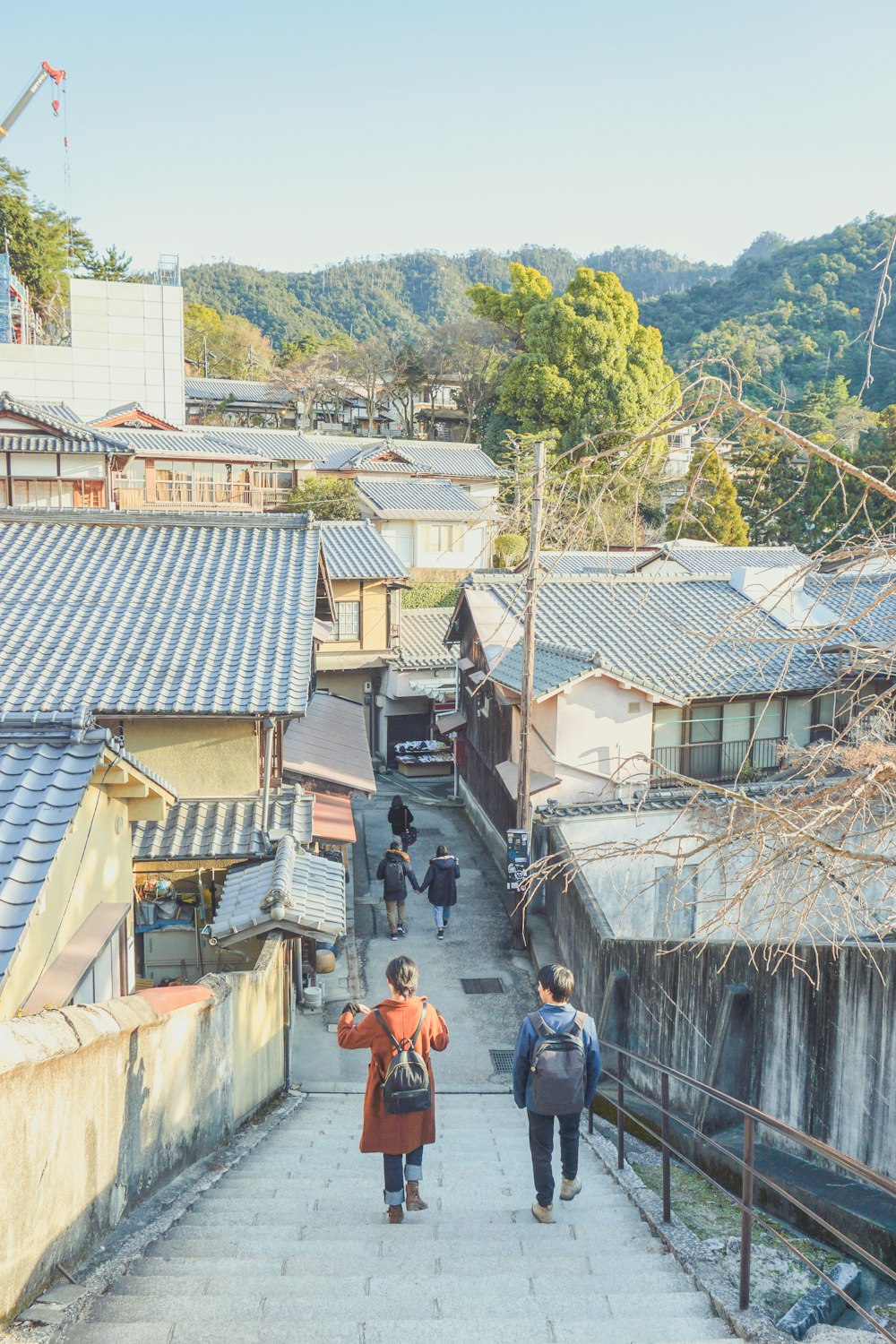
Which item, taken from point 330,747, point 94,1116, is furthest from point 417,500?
point 94,1116

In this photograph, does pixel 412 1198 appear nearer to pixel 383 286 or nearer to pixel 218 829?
pixel 218 829

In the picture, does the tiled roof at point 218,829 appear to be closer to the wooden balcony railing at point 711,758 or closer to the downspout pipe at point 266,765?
the downspout pipe at point 266,765

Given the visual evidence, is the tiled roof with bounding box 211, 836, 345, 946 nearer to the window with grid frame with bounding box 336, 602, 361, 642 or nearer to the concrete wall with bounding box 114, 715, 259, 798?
the concrete wall with bounding box 114, 715, 259, 798

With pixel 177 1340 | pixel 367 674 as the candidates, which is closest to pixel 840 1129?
pixel 177 1340

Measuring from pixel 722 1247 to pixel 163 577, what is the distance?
532 inches

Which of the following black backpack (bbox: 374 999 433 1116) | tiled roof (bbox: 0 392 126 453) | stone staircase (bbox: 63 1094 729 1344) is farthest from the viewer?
tiled roof (bbox: 0 392 126 453)

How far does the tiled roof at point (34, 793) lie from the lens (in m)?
5.73

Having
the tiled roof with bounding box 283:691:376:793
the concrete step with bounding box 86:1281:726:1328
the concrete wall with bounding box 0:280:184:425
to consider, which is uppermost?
the concrete wall with bounding box 0:280:184:425

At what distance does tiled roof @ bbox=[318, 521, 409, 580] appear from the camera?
31391 mm

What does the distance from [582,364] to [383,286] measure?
275 ft

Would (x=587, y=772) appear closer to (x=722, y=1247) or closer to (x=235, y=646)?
(x=235, y=646)

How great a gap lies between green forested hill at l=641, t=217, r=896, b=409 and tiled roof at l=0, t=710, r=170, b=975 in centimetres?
5982

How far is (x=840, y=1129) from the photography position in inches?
310

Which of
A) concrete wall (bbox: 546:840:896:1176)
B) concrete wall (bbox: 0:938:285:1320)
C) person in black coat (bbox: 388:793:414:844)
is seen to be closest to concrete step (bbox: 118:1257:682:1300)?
concrete wall (bbox: 0:938:285:1320)
